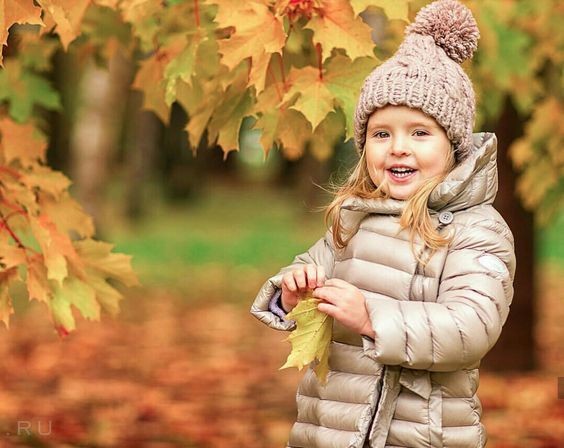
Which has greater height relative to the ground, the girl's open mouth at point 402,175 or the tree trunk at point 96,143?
the tree trunk at point 96,143

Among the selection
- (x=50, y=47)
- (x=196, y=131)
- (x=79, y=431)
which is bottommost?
(x=79, y=431)

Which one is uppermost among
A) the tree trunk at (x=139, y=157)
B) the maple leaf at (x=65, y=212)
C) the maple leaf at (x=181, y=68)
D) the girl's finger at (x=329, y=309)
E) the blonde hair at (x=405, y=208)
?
the tree trunk at (x=139, y=157)

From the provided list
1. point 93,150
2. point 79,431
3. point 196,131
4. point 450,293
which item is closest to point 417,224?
point 450,293

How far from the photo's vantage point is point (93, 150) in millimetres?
11609

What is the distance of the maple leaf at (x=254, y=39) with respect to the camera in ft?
10.8

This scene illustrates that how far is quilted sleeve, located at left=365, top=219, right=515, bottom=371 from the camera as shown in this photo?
2656mm

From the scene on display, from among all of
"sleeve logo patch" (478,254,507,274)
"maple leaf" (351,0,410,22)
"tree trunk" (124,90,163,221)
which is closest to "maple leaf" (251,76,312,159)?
"maple leaf" (351,0,410,22)

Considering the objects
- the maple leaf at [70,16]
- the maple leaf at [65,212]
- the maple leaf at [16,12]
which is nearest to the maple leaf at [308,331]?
the maple leaf at [16,12]

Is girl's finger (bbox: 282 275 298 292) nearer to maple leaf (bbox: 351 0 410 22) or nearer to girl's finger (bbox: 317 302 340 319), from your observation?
girl's finger (bbox: 317 302 340 319)

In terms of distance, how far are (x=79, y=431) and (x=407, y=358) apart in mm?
3227

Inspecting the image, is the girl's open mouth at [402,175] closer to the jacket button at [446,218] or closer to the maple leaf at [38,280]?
the jacket button at [446,218]

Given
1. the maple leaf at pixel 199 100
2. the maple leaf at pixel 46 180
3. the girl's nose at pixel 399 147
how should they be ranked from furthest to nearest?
the maple leaf at pixel 46 180 < the maple leaf at pixel 199 100 < the girl's nose at pixel 399 147

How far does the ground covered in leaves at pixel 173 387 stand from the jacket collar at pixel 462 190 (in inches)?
105

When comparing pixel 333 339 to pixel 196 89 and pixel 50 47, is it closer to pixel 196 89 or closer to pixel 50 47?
pixel 196 89
